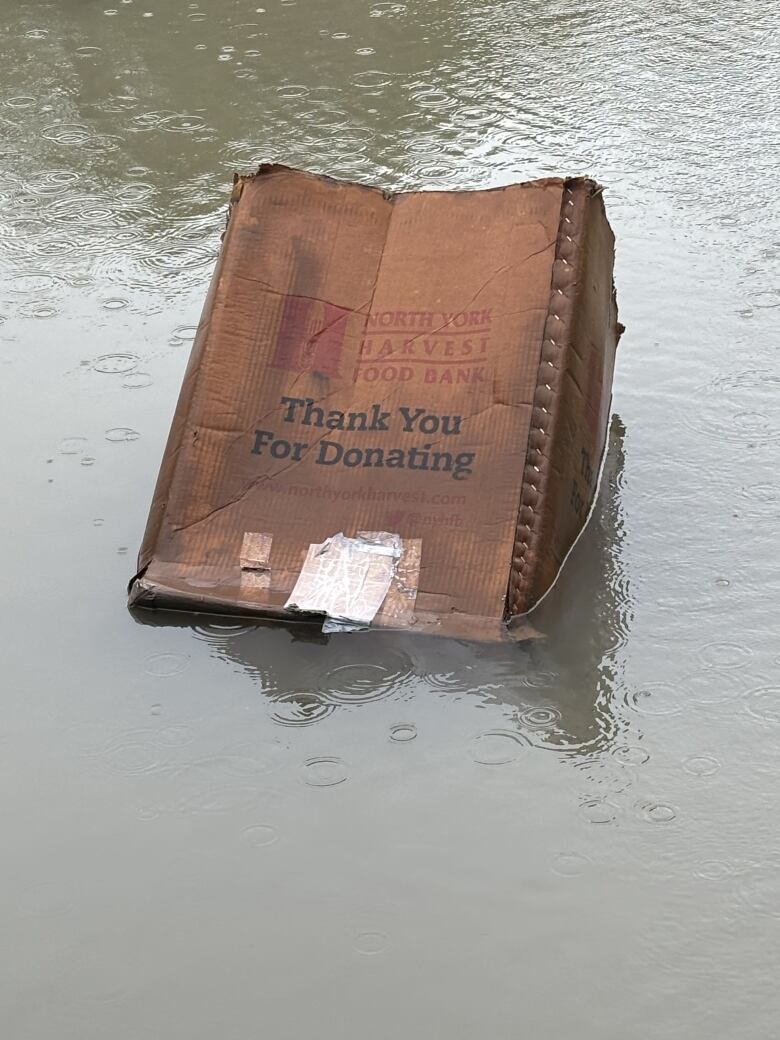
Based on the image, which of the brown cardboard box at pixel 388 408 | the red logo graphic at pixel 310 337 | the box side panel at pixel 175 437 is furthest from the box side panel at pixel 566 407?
the box side panel at pixel 175 437

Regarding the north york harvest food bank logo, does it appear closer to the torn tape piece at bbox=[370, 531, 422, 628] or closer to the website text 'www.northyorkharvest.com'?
the website text 'www.northyorkharvest.com'

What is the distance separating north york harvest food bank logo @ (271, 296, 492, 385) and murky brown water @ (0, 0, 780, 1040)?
1.45 ft

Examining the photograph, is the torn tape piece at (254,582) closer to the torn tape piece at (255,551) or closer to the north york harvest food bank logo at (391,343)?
the torn tape piece at (255,551)

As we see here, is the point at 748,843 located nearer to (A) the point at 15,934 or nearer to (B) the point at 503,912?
(B) the point at 503,912

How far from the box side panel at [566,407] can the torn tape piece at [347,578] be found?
0.75ft

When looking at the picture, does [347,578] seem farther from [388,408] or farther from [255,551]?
[388,408]

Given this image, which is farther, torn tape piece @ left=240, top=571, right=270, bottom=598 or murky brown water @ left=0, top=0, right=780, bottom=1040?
torn tape piece @ left=240, top=571, right=270, bottom=598

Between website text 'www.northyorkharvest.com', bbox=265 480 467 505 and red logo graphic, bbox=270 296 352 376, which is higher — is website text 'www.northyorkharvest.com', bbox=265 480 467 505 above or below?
below

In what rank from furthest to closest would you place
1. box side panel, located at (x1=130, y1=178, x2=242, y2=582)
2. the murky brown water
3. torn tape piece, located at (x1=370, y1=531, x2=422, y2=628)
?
box side panel, located at (x1=130, y1=178, x2=242, y2=582) → torn tape piece, located at (x1=370, y1=531, x2=422, y2=628) → the murky brown water

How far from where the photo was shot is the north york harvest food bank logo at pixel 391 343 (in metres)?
2.54

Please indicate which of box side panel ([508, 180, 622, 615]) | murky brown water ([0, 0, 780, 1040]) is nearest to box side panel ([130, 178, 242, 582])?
murky brown water ([0, 0, 780, 1040])

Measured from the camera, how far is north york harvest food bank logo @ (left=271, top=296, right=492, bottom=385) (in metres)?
2.54

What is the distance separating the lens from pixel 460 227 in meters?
2.63

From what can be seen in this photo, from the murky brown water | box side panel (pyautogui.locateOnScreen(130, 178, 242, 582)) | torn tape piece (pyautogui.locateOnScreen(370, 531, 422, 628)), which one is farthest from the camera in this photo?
box side panel (pyautogui.locateOnScreen(130, 178, 242, 582))
